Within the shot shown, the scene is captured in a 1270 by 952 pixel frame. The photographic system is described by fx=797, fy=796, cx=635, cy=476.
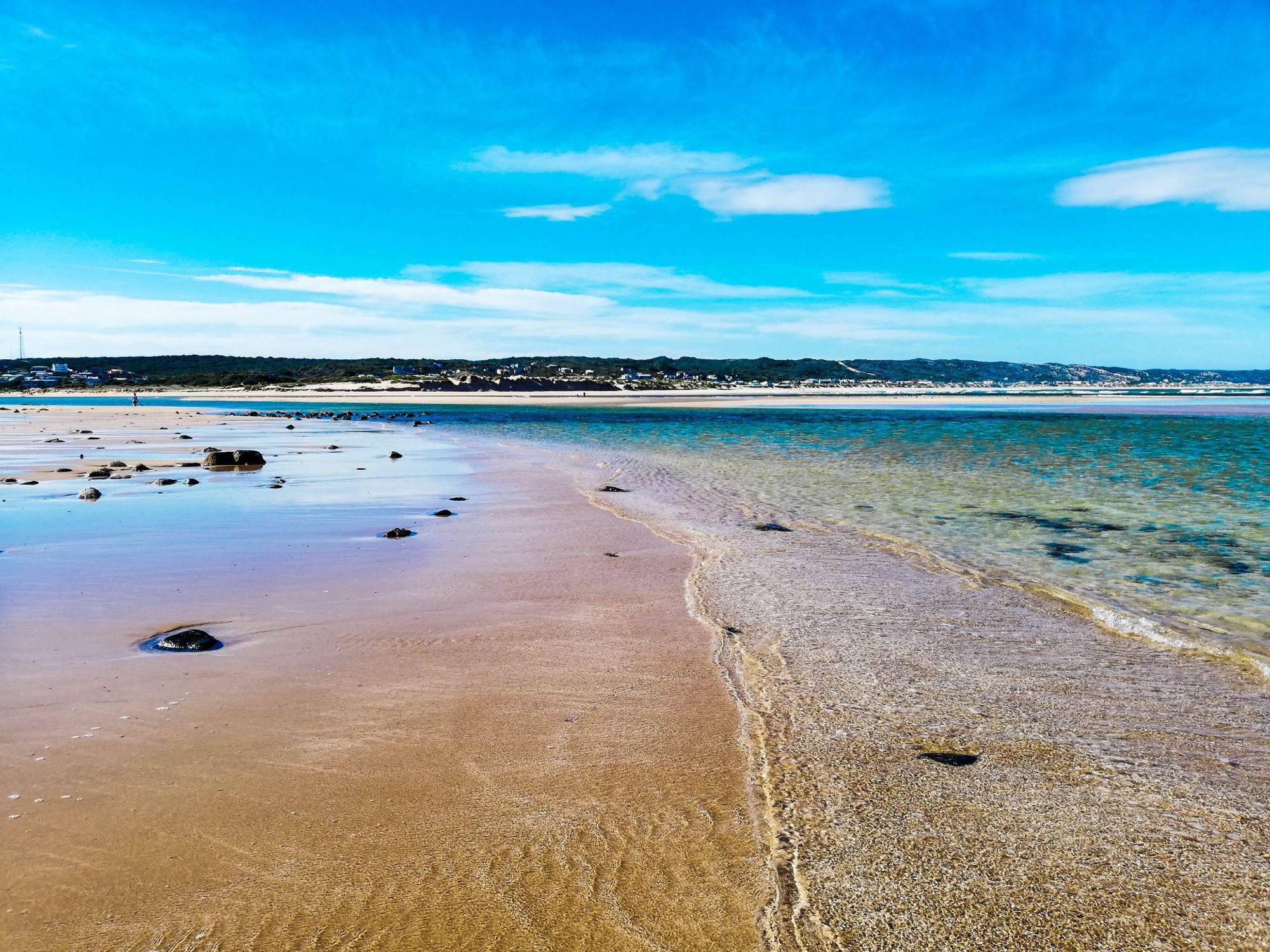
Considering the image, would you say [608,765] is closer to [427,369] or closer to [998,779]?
[998,779]

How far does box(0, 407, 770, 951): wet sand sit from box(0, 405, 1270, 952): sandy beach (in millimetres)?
21

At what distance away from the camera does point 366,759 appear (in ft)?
14.7

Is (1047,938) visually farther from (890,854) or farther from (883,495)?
(883,495)

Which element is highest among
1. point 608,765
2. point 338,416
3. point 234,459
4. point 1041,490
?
point 338,416

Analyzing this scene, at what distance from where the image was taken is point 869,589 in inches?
343

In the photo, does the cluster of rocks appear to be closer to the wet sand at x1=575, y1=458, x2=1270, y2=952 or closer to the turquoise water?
the turquoise water

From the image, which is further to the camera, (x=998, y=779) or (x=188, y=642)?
(x=188, y=642)

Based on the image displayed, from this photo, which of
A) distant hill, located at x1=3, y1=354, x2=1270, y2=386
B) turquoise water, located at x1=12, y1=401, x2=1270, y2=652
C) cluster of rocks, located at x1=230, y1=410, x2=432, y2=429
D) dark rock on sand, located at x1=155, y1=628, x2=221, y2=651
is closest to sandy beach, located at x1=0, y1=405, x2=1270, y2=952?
dark rock on sand, located at x1=155, y1=628, x2=221, y2=651

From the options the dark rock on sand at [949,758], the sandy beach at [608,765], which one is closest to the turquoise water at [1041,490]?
the sandy beach at [608,765]

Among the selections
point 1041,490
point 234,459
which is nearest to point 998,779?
point 1041,490

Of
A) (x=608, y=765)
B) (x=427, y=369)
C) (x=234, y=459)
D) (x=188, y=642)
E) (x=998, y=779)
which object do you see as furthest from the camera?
(x=427, y=369)

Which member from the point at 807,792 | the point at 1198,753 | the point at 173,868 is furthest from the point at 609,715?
the point at 1198,753

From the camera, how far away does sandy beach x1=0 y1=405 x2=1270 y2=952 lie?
3.19 metres

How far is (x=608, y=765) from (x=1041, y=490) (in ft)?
53.8
